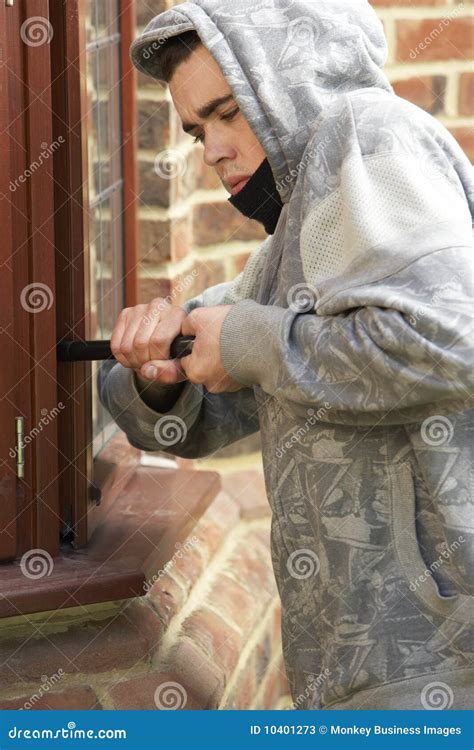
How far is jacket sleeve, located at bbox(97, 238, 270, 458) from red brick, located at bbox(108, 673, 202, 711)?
34 cm

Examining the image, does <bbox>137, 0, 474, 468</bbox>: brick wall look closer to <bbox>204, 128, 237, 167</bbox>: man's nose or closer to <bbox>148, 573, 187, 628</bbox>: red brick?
<bbox>148, 573, 187, 628</bbox>: red brick

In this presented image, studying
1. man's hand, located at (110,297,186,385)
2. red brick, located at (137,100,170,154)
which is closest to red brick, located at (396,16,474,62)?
red brick, located at (137,100,170,154)

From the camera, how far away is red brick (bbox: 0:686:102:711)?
1788 mm

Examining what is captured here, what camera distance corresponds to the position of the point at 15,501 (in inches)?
72.8

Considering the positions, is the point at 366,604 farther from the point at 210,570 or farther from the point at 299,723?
the point at 210,570

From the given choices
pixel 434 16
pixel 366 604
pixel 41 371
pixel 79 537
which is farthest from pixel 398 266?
pixel 434 16

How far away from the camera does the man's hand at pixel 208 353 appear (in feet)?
5.47

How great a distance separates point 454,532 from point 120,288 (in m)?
1.02

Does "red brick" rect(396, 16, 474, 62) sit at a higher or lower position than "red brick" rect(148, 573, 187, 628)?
higher

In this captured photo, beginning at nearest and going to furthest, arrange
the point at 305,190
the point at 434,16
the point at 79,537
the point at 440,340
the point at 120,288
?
the point at 440,340 < the point at 305,190 < the point at 79,537 < the point at 120,288 < the point at 434,16

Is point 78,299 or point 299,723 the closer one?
point 299,723

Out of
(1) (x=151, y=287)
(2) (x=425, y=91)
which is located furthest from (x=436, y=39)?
(1) (x=151, y=287)

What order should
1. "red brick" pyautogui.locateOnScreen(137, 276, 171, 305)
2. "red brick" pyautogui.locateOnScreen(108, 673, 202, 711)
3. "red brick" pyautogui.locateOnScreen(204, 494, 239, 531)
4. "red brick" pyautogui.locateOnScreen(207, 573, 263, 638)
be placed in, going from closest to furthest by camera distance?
"red brick" pyautogui.locateOnScreen(108, 673, 202, 711)
"red brick" pyautogui.locateOnScreen(207, 573, 263, 638)
"red brick" pyautogui.locateOnScreen(137, 276, 171, 305)
"red brick" pyautogui.locateOnScreen(204, 494, 239, 531)

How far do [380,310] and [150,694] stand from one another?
28.5 inches
